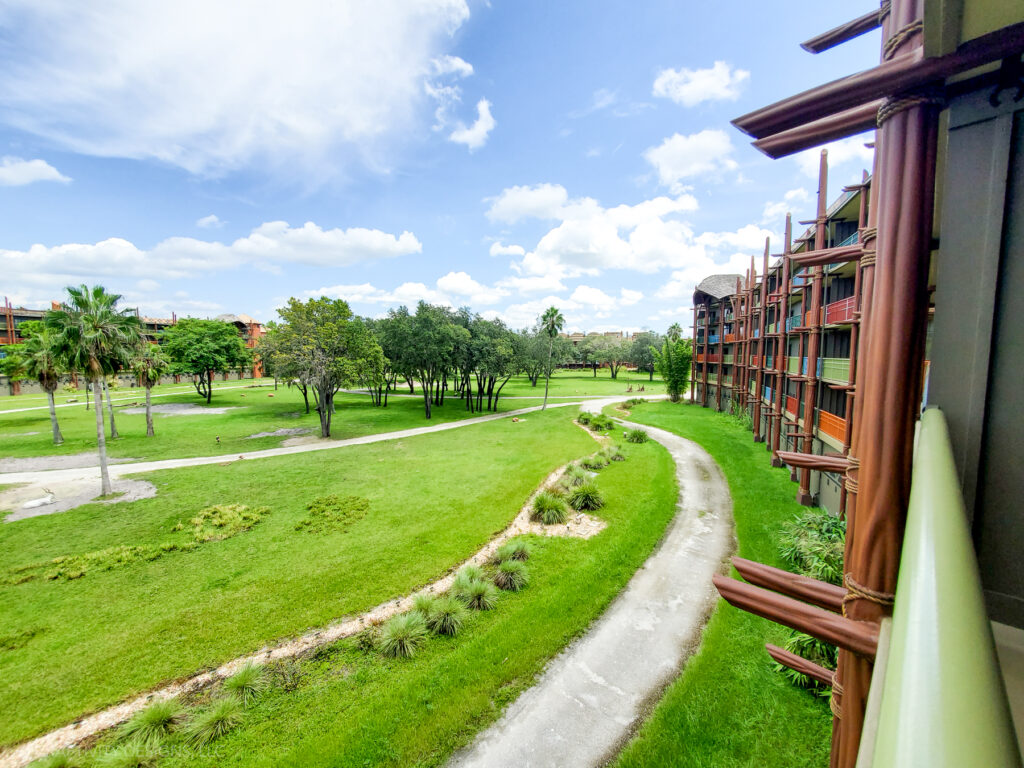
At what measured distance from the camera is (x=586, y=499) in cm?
1524

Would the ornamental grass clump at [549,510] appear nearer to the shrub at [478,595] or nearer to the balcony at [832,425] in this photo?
the shrub at [478,595]

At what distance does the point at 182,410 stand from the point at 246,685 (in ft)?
141

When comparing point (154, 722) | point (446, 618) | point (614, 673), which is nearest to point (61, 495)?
point (154, 722)

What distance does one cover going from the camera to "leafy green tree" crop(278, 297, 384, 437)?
26.7m

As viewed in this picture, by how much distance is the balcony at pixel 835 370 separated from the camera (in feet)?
43.0

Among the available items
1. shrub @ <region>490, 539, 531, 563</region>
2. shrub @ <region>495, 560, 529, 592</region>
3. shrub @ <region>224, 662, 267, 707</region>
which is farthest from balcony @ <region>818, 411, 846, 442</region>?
shrub @ <region>224, 662, 267, 707</region>

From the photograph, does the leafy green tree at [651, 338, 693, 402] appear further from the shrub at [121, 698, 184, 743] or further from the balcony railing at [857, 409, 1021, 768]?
the balcony railing at [857, 409, 1021, 768]

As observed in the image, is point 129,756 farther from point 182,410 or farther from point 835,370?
point 182,410

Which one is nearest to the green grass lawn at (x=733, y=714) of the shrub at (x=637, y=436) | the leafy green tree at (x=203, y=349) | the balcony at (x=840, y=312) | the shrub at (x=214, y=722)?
the shrub at (x=214, y=722)

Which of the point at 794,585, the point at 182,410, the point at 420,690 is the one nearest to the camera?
the point at 794,585

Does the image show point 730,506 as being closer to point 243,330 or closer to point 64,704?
point 64,704

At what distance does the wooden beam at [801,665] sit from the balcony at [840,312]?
41.6ft

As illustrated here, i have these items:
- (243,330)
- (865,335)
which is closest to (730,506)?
(865,335)

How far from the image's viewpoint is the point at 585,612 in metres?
9.16
